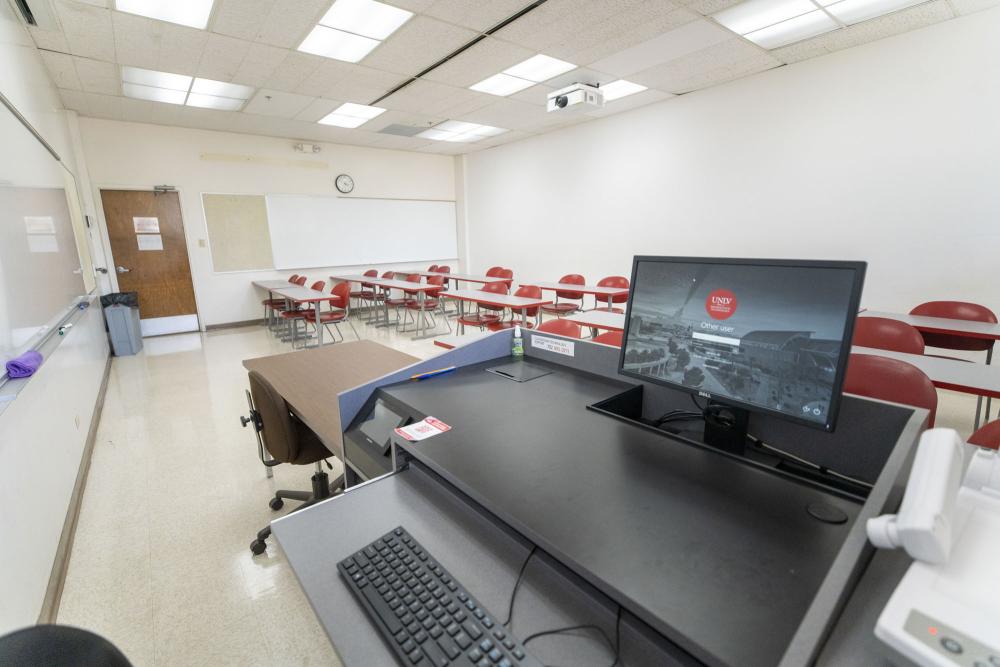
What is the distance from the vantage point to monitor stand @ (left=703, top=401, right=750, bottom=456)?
97 centimetres

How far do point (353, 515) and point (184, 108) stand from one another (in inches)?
254

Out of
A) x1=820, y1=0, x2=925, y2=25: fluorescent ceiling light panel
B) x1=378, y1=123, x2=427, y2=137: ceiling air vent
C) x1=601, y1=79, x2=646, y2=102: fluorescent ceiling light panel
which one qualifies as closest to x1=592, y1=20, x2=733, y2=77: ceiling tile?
x1=601, y1=79, x2=646, y2=102: fluorescent ceiling light panel

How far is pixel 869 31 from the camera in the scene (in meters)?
3.67

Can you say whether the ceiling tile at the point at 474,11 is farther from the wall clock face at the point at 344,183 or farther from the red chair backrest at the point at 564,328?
the wall clock face at the point at 344,183

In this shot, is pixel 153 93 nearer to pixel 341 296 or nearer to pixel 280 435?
pixel 341 296

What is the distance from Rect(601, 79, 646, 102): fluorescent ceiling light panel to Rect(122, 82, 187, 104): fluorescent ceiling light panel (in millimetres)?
4704

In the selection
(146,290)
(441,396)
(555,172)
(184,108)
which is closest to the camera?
(441,396)

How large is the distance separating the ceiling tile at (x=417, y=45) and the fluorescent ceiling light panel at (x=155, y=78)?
2.02 metres

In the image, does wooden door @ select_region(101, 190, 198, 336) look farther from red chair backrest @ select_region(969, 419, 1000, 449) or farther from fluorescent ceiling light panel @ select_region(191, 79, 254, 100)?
red chair backrest @ select_region(969, 419, 1000, 449)

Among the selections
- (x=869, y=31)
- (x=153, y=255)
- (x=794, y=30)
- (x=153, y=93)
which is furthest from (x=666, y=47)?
(x=153, y=255)

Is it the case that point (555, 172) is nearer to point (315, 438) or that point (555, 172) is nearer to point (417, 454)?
point (315, 438)

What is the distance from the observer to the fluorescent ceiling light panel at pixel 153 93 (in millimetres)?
4660

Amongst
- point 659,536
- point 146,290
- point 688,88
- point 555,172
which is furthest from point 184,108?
point 659,536

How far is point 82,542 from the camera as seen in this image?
2076mm
